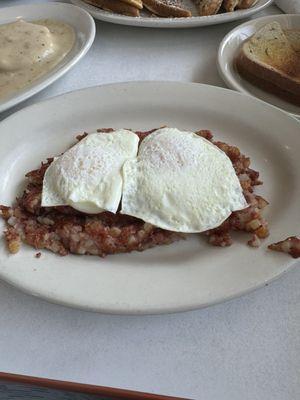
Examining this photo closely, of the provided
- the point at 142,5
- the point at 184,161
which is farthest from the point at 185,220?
the point at 142,5

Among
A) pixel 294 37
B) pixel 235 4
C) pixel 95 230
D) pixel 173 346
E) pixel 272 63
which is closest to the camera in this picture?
pixel 173 346

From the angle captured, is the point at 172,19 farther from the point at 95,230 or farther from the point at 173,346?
the point at 173,346

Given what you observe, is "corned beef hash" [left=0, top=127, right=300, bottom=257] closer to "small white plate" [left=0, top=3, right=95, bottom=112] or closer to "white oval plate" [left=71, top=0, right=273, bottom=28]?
"small white plate" [left=0, top=3, right=95, bottom=112]

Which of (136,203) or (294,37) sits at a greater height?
(294,37)

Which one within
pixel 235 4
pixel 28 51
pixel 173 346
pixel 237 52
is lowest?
pixel 173 346

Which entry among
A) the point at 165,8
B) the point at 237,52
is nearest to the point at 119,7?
the point at 165,8

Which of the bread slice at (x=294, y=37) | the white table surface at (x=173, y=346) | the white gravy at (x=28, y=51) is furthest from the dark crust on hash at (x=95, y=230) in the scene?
the bread slice at (x=294, y=37)
